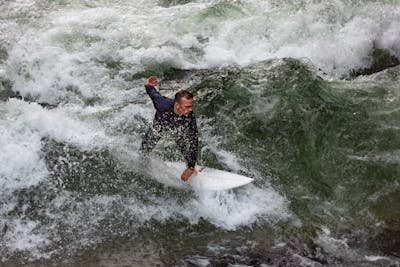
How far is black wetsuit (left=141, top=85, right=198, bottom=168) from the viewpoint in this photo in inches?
230

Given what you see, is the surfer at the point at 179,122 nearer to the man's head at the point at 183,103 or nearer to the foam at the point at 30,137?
the man's head at the point at 183,103

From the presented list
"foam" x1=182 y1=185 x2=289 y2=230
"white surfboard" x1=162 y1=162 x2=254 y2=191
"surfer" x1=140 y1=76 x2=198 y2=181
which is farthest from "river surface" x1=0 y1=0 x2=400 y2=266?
"surfer" x1=140 y1=76 x2=198 y2=181

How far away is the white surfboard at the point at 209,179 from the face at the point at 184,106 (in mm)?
839

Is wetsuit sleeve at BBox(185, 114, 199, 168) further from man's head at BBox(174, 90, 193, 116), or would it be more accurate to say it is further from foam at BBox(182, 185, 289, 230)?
foam at BBox(182, 185, 289, 230)

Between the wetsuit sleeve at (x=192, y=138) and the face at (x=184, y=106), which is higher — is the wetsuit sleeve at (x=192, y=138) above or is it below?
below

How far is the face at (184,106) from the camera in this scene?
5.64 metres

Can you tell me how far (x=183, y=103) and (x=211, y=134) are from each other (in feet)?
4.91

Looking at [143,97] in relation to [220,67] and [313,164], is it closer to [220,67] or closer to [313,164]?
[220,67]

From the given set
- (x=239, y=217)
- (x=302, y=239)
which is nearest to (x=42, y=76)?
(x=239, y=217)

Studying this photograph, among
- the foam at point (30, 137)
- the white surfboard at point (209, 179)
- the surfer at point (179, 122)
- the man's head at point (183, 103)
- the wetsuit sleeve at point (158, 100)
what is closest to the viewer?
the man's head at point (183, 103)

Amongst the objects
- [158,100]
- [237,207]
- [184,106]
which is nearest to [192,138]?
[184,106]

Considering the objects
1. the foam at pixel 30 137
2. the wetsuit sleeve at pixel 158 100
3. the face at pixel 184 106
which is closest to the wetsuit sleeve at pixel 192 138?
the face at pixel 184 106

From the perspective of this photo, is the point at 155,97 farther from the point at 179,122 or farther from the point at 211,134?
the point at 211,134

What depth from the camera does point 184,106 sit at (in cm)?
567
